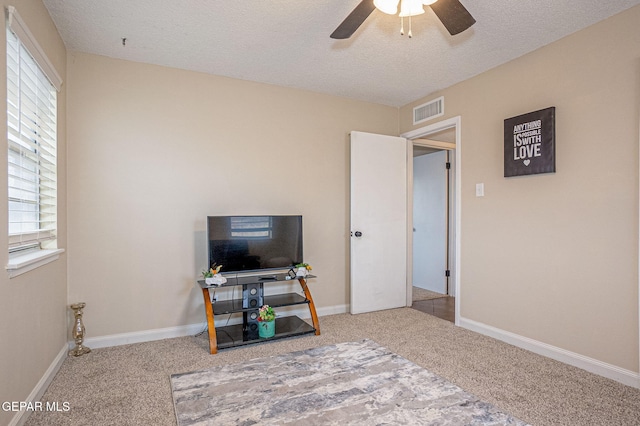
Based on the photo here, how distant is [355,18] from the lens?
200 centimetres

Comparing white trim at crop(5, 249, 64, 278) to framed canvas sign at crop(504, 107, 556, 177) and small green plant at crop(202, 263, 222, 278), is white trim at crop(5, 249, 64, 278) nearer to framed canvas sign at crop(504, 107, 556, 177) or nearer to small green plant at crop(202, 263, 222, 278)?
small green plant at crop(202, 263, 222, 278)

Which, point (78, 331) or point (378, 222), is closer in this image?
point (78, 331)

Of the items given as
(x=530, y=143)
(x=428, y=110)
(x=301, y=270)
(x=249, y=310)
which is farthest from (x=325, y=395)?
(x=428, y=110)

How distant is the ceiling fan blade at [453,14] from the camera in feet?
6.04

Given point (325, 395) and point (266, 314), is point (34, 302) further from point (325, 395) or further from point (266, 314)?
point (325, 395)

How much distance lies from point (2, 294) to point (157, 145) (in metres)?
1.86

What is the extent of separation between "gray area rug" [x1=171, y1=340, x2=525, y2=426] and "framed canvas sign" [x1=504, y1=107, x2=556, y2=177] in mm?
1810

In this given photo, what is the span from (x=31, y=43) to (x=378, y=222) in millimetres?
3312

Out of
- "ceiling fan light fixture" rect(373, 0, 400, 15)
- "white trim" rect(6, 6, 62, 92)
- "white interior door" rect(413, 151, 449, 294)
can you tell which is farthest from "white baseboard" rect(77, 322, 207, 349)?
"white interior door" rect(413, 151, 449, 294)

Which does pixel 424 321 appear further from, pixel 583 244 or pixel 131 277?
pixel 131 277

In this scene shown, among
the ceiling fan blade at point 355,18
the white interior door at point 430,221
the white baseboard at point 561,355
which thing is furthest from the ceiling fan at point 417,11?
Result: the white interior door at point 430,221

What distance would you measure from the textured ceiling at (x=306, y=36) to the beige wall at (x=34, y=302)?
26 cm

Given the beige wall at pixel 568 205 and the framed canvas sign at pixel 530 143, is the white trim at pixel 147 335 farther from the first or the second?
the framed canvas sign at pixel 530 143

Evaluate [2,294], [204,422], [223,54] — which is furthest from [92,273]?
[223,54]
